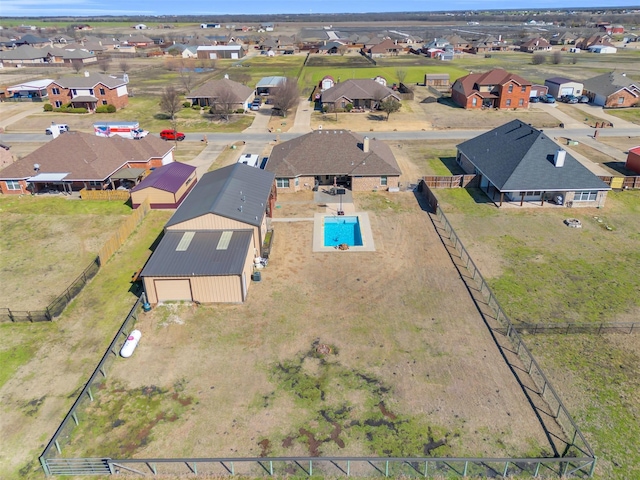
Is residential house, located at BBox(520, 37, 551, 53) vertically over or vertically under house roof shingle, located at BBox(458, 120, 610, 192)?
over

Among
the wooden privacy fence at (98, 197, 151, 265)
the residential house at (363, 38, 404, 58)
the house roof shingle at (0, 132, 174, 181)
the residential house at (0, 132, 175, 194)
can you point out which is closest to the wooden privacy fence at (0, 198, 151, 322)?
the wooden privacy fence at (98, 197, 151, 265)

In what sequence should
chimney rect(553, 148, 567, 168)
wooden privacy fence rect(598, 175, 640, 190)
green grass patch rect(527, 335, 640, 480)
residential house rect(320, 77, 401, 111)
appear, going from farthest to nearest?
residential house rect(320, 77, 401, 111) → wooden privacy fence rect(598, 175, 640, 190) → chimney rect(553, 148, 567, 168) → green grass patch rect(527, 335, 640, 480)

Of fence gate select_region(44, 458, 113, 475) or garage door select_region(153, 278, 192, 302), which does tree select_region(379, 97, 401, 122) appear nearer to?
garage door select_region(153, 278, 192, 302)

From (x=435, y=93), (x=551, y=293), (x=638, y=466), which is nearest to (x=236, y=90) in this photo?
(x=435, y=93)

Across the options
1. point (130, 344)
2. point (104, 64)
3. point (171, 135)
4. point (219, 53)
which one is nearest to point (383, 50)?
point (219, 53)

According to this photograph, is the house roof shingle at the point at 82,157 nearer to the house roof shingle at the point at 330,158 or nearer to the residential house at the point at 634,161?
the house roof shingle at the point at 330,158

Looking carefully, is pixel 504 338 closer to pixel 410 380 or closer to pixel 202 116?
pixel 410 380

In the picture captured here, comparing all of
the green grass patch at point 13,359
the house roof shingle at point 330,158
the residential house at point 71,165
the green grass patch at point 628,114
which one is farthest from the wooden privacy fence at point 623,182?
the green grass patch at point 13,359
